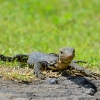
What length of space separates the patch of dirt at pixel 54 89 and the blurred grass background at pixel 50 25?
3912mm

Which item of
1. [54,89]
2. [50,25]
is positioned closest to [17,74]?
[54,89]

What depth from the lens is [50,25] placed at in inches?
586

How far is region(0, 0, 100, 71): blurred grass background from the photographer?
12789 millimetres

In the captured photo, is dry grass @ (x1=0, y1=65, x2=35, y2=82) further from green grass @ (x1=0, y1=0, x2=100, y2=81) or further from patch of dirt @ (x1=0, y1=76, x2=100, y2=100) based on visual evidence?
green grass @ (x1=0, y1=0, x2=100, y2=81)

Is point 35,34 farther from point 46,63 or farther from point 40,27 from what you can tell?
point 46,63

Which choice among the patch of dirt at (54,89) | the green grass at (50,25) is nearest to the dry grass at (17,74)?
Result: the patch of dirt at (54,89)

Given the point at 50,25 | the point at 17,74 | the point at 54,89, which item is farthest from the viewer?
the point at 50,25

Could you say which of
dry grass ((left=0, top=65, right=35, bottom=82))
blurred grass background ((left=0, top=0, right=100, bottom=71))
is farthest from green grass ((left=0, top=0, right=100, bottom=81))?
Result: dry grass ((left=0, top=65, right=35, bottom=82))

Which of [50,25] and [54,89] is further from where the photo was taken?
[50,25]

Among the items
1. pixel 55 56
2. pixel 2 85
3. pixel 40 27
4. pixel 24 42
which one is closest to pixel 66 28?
pixel 40 27

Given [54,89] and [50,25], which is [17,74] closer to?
[54,89]

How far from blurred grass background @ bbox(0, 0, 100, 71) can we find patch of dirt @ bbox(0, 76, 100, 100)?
12.8 feet

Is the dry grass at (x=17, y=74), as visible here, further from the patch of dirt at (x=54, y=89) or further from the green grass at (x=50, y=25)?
the green grass at (x=50, y=25)

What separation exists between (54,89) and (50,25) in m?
8.03
